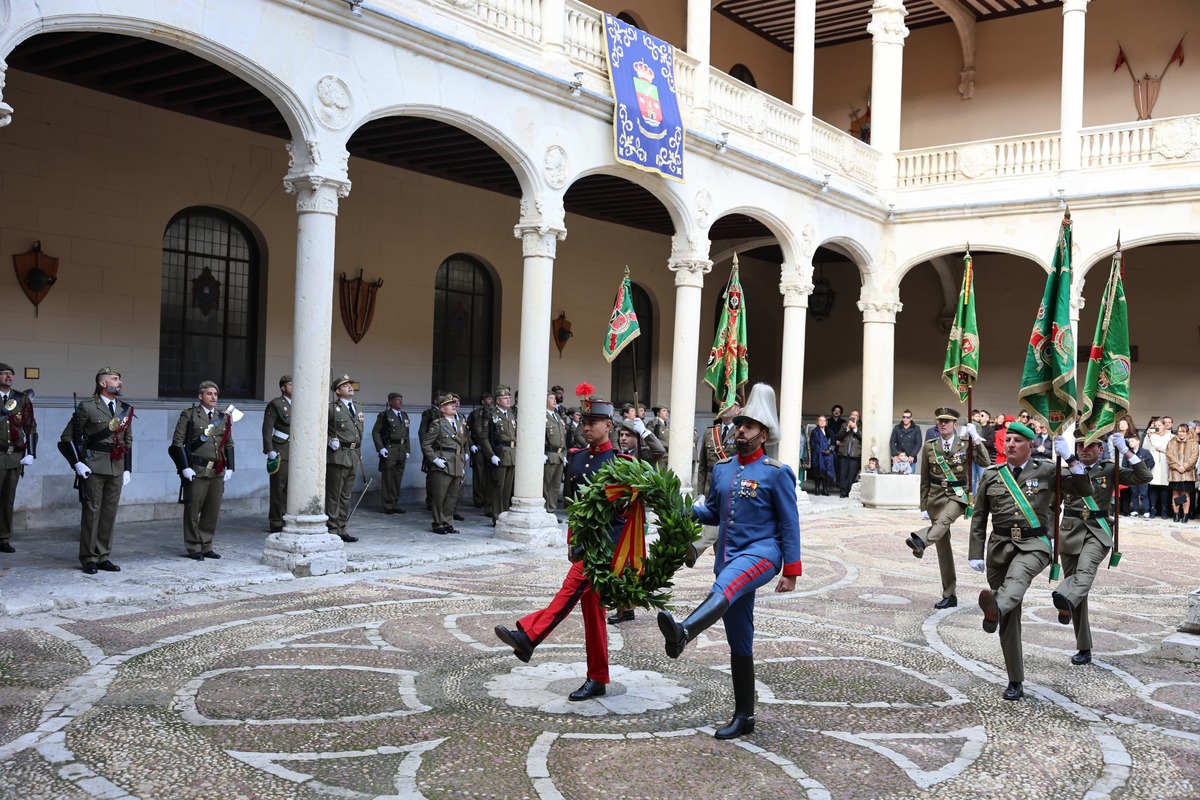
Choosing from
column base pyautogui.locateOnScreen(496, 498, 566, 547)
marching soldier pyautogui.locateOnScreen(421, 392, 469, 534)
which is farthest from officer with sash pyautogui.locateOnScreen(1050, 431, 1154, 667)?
marching soldier pyautogui.locateOnScreen(421, 392, 469, 534)

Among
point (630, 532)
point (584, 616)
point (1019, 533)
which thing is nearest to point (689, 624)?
point (630, 532)

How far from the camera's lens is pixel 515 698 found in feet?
18.8

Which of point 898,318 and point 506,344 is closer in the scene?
point 506,344

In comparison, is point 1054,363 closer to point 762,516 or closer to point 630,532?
point 762,516

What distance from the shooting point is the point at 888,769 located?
4777mm

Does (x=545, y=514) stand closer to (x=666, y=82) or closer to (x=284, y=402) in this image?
(x=284, y=402)

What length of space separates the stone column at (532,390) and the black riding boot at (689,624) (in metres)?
7.24

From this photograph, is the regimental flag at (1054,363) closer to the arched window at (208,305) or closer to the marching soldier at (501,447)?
the marching soldier at (501,447)

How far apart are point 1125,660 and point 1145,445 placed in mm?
11527

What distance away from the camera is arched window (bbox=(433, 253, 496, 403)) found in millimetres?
16606

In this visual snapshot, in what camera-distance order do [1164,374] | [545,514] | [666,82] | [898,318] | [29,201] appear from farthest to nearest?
1. [898,318]
2. [1164,374]
3. [666,82]
4. [545,514]
5. [29,201]

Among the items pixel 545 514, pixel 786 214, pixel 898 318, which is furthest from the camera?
pixel 898 318

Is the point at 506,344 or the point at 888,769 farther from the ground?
the point at 506,344

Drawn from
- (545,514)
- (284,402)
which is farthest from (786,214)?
(284,402)
